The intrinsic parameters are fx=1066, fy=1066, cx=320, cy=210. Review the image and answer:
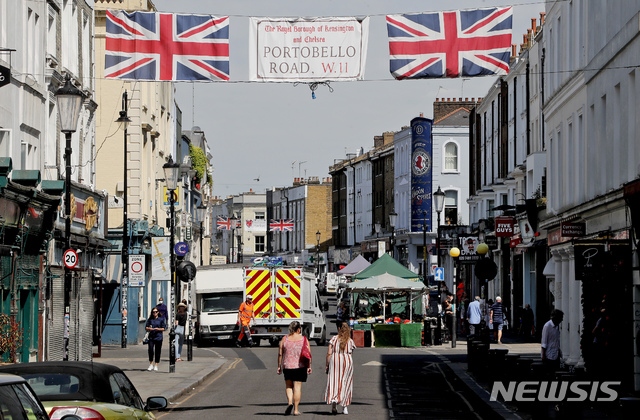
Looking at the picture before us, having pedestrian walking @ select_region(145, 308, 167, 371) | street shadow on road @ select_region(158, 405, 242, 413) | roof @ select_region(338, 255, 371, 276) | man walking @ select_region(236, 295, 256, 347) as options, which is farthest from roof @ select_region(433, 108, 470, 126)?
street shadow on road @ select_region(158, 405, 242, 413)

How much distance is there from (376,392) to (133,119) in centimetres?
2523

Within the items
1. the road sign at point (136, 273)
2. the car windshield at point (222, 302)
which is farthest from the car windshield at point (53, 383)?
the car windshield at point (222, 302)

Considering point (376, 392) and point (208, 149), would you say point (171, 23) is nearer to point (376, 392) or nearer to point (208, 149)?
point (376, 392)

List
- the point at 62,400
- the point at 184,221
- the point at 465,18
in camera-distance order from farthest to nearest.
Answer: the point at 184,221 → the point at 465,18 → the point at 62,400

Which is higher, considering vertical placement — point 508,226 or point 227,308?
point 508,226

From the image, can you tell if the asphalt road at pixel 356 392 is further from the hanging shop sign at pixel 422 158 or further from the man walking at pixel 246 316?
the hanging shop sign at pixel 422 158

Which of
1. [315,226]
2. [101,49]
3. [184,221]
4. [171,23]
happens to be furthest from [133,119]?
[315,226]

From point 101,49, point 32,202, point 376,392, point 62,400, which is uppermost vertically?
point 101,49

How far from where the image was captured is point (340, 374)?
1786 centimetres

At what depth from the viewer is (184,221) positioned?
60656 mm

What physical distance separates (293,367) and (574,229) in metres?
10.6

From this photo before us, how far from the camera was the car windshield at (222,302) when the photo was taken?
40094 millimetres

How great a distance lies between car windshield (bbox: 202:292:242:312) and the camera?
40094 mm

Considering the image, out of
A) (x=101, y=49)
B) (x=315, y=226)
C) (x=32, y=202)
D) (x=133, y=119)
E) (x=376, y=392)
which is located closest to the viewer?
(x=376, y=392)
